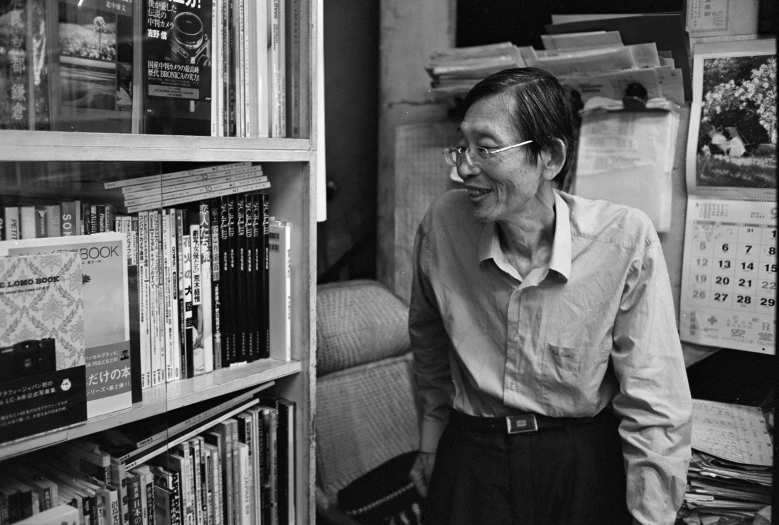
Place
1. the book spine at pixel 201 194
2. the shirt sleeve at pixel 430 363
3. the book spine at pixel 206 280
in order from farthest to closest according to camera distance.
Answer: the shirt sleeve at pixel 430 363
the book spine at pixel 206 280
the book spine at pixel 201 194

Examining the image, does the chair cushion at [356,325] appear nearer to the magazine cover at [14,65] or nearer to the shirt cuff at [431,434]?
the shirt cuff at [431,434]

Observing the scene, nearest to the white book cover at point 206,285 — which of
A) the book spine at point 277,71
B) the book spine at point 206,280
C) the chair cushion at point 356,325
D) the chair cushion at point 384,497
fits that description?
the book spine at point 206,280

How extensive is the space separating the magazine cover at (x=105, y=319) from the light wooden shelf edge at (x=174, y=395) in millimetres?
21

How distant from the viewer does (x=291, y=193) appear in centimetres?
141

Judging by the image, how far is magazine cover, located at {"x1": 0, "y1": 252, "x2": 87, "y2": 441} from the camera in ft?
3.26

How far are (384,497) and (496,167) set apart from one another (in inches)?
41.2

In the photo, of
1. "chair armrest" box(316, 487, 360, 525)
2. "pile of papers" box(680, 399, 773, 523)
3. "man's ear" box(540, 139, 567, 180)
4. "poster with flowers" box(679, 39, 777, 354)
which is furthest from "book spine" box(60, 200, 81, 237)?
"poster with flowers" box(679, 39, 777, 354)

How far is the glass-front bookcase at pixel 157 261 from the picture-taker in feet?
3.35

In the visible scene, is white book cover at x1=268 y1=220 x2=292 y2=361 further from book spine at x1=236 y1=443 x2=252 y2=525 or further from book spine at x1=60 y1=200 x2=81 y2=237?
book spine at x1=60 y1=200 x2=81 y2=237

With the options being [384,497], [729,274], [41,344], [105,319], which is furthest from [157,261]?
[729,274]

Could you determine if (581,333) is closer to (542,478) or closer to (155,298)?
(542,478)

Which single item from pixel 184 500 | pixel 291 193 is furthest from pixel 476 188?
pixel 184 500

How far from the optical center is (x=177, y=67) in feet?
3.92

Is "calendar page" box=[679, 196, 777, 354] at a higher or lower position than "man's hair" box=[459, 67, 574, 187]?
lower
